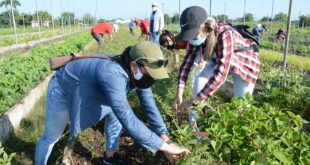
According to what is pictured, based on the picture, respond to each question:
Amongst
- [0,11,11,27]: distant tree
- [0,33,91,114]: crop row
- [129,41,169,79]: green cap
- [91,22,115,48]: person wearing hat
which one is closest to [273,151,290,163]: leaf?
[129,41,169,79]: green cap

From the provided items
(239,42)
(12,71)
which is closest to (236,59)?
(239,42)

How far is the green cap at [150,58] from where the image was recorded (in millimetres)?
2387

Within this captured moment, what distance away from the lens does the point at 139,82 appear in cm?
259

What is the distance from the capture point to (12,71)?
609cm

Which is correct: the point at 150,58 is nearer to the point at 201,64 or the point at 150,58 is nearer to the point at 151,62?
the point at 151,62

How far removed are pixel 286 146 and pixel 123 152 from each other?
200 cm

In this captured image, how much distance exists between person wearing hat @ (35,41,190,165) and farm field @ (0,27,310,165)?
0.79ft

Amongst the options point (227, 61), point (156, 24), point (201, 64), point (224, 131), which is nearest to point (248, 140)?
point (224, 131)

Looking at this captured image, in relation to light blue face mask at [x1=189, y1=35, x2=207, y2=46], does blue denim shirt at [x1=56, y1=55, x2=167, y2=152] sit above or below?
below

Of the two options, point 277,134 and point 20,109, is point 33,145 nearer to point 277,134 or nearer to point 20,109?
point 20,109

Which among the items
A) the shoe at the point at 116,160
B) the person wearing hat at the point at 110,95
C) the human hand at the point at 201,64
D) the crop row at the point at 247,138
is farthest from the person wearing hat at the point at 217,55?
the shoe at the point at 116,160

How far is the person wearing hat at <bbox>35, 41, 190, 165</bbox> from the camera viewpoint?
2.45m

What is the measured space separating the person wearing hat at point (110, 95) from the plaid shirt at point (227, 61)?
56cm

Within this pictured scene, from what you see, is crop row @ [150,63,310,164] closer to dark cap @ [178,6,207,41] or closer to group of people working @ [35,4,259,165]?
group of people working @ [35,4,259,165]
